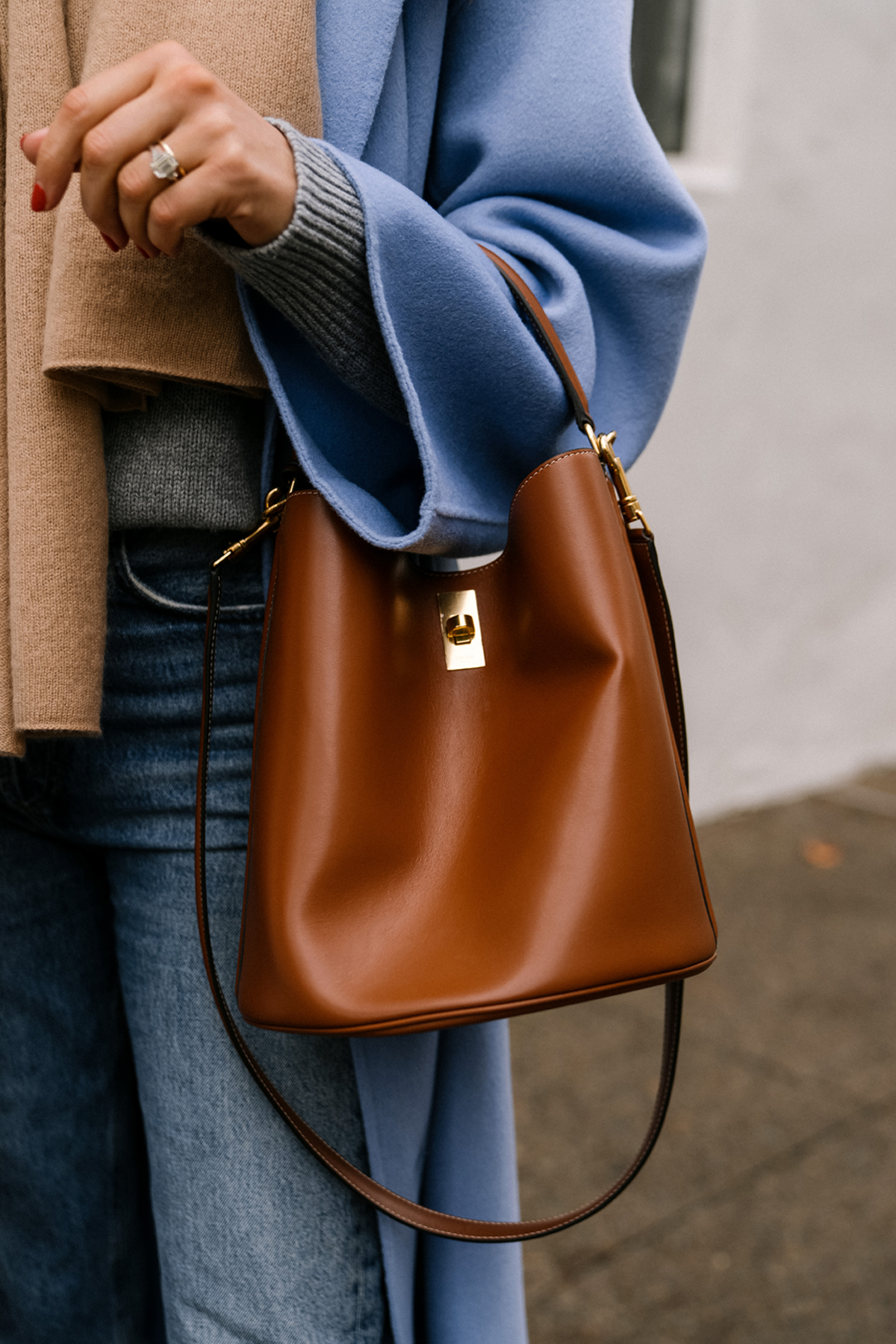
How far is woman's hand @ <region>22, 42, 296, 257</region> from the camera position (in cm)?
59

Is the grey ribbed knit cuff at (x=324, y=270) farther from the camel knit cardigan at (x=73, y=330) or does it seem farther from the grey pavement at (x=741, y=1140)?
the grey pavement at (x=741, y=1140)

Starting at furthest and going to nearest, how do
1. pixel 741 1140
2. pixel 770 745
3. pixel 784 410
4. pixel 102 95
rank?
pixel 770 745, pixel 784 410, pixel 741 1140, pixel 102 95

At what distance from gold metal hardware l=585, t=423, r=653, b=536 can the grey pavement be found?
1395mm

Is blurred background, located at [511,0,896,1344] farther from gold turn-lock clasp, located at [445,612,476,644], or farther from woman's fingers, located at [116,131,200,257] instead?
woman's fingers, located at [116,131,200,257]

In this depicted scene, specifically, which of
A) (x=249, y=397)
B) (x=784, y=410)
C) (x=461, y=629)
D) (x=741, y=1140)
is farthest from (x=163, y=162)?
(x=784, y=410)

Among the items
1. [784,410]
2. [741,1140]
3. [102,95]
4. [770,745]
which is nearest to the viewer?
[102,95]

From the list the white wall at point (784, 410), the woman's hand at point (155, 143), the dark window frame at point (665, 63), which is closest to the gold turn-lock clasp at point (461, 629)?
the woman's hand at point (155, 143)

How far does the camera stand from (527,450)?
815 mm

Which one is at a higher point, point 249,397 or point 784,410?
point 249,397

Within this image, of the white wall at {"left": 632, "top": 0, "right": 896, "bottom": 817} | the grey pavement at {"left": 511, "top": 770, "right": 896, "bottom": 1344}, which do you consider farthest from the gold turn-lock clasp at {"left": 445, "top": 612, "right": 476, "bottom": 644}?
the white wall at {"left": 632, "top": 0, "right": 896, "bottom": 817}

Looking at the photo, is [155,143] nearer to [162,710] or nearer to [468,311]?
[468,311]

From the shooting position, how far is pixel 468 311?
0.74 meters

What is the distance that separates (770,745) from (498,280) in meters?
A: 3.07

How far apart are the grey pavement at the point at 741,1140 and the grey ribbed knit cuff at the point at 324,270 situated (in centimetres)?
152
